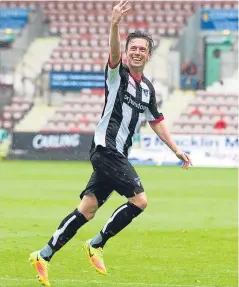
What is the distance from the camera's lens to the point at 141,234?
13.1m

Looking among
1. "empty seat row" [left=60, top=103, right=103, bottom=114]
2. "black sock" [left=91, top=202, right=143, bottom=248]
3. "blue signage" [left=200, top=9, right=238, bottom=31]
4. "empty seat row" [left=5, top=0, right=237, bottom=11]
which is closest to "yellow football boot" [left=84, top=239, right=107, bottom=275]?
"black sock" [left=91, top=202, right=143, bottom=248]

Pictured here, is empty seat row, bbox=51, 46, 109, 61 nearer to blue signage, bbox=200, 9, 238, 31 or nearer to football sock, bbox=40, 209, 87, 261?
blue signage, bbox=200, 9, 238, 31

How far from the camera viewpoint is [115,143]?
27.8 feet

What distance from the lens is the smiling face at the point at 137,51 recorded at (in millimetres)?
8219

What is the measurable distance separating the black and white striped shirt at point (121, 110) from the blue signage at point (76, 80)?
98.5 feet

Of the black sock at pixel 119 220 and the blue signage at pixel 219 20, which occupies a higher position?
the blue signage at pixel 219 20

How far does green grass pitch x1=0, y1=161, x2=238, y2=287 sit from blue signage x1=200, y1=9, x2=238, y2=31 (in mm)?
15348

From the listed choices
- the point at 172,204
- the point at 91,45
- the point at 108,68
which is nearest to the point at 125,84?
the point at 108,68

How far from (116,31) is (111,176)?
135 centimetres

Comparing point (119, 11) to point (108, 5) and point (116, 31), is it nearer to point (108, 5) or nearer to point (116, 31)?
point (116, 31)

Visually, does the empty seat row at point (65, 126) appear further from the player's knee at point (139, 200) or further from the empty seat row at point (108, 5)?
the player's knee at point (139, 200)

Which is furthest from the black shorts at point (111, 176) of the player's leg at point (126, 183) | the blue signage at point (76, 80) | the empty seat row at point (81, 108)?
the blue signage at point (76, 80)

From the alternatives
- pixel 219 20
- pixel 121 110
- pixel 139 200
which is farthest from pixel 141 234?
pixel 219 20

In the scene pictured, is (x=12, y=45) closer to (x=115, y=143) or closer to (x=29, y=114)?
(x=29, y=114)
